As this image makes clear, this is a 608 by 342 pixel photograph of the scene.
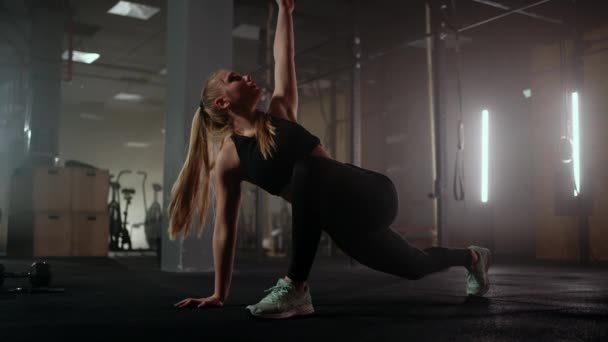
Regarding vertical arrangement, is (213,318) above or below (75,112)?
below

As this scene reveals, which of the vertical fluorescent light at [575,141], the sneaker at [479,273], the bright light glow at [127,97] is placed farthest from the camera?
the bright light glow at [127,97]

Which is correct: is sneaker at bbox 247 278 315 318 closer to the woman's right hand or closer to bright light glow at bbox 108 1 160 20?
the woman's right hand

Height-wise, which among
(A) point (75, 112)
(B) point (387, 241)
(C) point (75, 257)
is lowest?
(C) point (75, 257)

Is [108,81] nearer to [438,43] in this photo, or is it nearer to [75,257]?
[75,257]

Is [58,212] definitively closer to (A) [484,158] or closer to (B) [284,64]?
(A) [484,158]

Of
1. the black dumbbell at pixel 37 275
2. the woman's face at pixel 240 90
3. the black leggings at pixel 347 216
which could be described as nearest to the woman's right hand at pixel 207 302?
the black leggings at pixel 347 216

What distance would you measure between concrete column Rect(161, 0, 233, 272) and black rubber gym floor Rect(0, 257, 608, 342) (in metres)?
1.09

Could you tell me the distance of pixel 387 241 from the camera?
2.13 metres

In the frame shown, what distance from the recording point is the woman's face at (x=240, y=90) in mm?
2092

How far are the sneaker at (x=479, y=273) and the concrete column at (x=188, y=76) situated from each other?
8.14 feet

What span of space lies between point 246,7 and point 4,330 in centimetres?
618

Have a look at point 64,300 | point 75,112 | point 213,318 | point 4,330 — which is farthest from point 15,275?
point 75,112

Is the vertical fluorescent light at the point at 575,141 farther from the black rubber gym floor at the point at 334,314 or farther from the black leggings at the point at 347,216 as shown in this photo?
the black leggings at the point at 347,216

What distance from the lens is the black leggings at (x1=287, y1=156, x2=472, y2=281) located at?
1.96m
